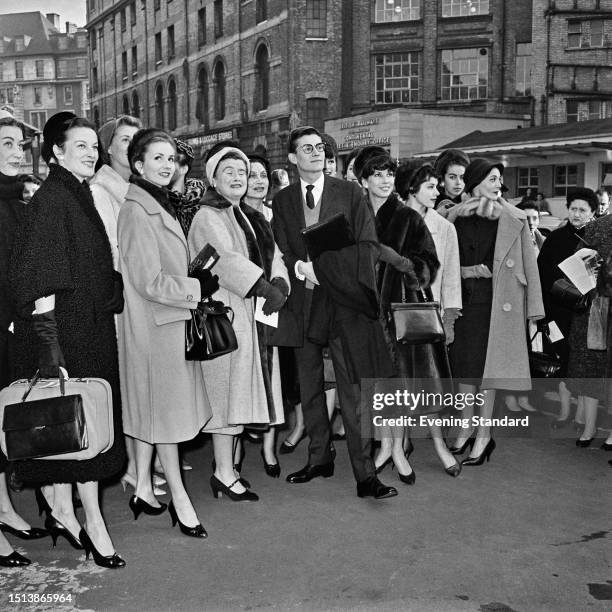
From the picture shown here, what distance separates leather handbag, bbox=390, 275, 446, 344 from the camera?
5117mm

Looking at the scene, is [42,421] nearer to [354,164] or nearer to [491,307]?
[354,164]

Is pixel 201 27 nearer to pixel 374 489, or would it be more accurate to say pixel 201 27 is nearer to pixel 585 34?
pixel 585 34

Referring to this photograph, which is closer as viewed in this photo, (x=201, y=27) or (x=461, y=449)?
(x=461, y=449)

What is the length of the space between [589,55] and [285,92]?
13128 millimetres

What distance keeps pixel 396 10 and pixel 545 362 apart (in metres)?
32.4

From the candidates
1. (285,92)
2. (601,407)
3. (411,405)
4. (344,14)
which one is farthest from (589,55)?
(411,405)

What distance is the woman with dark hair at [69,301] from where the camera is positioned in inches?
152

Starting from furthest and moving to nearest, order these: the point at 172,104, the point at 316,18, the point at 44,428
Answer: the point at 172,104 < the point at 316,18 < the point at 44,428

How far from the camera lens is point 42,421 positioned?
3660 mm

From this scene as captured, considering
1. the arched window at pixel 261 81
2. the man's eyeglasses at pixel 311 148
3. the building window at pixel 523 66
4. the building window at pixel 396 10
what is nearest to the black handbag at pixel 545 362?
the man's eyeglasses at pixel 311 148

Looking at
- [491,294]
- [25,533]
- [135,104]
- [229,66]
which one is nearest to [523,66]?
[229,66]

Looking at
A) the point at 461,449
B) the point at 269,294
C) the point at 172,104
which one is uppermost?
the point at 172,104

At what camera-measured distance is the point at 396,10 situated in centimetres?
3594

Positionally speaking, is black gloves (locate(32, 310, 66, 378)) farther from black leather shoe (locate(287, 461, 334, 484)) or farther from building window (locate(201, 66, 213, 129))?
building window (locate(201, 66, 213, 129))
